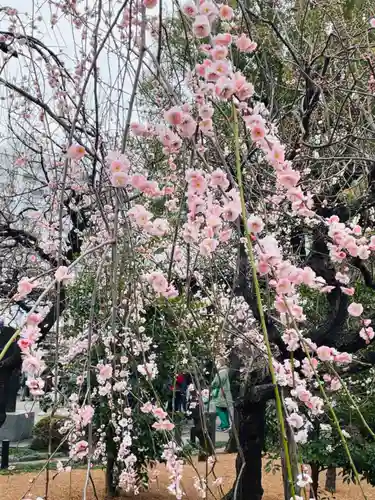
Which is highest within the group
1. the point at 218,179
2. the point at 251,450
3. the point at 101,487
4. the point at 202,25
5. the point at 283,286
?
the point at 202,25

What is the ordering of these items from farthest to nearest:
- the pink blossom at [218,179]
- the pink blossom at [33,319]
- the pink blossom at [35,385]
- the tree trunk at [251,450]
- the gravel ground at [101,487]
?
the gravel ground at [101,487], the tree trunk at [251,450], the pink blossom at [35,385], the pink blossom at [218,179], the pink blossom at [33,319]

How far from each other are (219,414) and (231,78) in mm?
8520

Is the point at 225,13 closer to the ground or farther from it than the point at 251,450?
farther from it

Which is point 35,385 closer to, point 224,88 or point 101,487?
point 224,88

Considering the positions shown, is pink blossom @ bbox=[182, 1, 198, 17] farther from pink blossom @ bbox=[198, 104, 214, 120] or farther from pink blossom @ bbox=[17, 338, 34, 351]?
pink blossom @ bbox=[17, 338, 34, 351]

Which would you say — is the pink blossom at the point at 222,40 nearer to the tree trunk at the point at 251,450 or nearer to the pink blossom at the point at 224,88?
the pink blossom at the point at 224,88

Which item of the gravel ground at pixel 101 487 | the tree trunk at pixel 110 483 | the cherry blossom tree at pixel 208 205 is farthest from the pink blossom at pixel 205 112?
the tree trunk at pixel 110 483

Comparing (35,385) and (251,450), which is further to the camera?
(251,450)

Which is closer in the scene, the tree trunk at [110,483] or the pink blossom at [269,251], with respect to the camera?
the pink blossom at [269,251]

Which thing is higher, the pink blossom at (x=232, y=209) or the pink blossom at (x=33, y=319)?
the pink blossom at (x=232, y=209)

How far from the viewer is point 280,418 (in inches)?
32.3

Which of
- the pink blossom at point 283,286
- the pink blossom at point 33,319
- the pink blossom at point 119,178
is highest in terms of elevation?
the pink blossom at point 119,178

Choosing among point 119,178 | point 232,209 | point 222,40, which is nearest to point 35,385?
point 119,178

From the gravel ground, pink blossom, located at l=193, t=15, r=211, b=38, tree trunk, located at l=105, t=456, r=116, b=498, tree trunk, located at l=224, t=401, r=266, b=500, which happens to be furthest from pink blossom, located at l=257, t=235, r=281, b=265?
tree trunk, located at l=105, t=456, r=116, b=498
